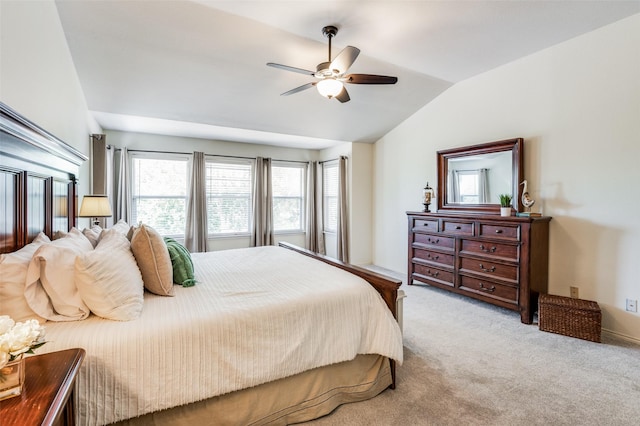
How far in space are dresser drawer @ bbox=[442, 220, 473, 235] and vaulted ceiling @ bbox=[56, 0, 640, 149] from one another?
1.91 m

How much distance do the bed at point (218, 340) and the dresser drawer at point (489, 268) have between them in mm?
1999

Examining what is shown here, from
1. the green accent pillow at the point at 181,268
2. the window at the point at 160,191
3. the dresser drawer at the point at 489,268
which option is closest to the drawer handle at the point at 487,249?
the dresser drawer at the point at 489,268

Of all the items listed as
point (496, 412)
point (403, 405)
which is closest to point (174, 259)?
point (403, 405)

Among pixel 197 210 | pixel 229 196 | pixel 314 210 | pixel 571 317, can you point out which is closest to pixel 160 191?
pixel 197 210

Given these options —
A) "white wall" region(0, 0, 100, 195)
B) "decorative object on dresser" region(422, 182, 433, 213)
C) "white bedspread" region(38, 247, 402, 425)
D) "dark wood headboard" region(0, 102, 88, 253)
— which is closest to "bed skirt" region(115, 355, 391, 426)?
"white bedspread" region(38, 247, 402, 425)

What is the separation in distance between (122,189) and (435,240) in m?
4.79

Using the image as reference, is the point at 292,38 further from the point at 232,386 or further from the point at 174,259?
the point at 232,386

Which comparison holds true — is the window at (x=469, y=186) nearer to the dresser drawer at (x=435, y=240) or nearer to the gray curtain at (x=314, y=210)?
the dresser drawer at (x=435, y=240)

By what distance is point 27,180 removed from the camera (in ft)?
5.64

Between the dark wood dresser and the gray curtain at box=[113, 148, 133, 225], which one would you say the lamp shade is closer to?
the gray curtain at box=[113, 148, 133, 225]

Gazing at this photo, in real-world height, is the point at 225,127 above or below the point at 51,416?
above

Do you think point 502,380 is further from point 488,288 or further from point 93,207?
point 93,207

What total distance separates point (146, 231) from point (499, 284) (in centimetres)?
349

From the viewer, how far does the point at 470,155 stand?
160 inches
